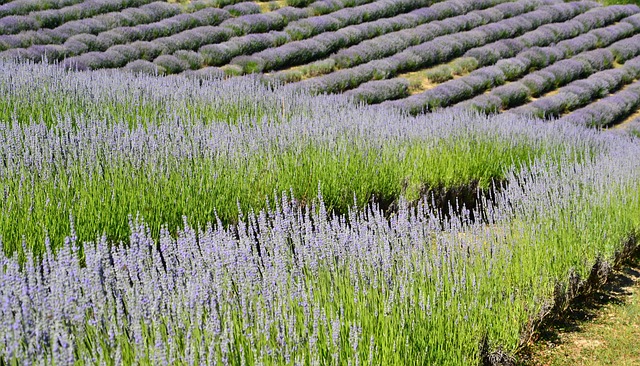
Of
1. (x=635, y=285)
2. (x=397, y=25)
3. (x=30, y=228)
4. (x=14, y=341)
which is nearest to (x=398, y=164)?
(x=635, y=285)

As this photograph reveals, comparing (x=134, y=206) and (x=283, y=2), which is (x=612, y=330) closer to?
(x=134, y=206)

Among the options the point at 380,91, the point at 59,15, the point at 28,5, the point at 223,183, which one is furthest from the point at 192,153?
the point at 28,5

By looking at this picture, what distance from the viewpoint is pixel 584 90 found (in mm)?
12695

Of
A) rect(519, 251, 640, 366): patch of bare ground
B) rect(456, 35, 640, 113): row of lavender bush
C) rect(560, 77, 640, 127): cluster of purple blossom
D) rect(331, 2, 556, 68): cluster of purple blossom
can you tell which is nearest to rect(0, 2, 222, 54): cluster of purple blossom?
rect(331, 2, 556, 68): cluster of purple blossom

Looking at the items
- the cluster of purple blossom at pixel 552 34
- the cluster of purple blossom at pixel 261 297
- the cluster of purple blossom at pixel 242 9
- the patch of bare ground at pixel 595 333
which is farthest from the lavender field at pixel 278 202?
the cluster of purple blossom at pixel 552 34

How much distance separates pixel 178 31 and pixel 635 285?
9242 millimetres

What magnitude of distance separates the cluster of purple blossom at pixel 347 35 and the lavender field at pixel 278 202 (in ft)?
0.21

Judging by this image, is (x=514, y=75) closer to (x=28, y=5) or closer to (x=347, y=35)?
(x=347, y=35)

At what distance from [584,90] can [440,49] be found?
2.63 meters

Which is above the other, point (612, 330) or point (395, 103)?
point (395, 103)

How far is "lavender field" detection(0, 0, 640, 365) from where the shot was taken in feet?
8.80

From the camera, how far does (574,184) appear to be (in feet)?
18.8

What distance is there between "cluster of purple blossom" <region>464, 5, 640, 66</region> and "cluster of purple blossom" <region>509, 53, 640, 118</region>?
1140 mm

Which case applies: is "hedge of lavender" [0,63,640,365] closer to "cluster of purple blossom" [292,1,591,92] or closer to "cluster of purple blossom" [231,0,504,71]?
"cluster of purple blossom" [292,1,591,92]
